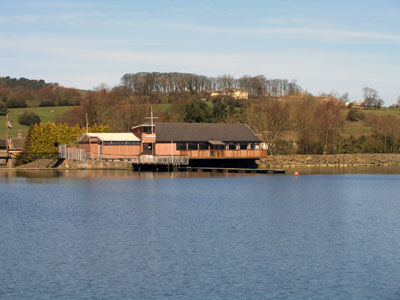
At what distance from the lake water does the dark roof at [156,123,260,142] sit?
28994mm

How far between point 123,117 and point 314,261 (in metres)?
87.7

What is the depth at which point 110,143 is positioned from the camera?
82.5m

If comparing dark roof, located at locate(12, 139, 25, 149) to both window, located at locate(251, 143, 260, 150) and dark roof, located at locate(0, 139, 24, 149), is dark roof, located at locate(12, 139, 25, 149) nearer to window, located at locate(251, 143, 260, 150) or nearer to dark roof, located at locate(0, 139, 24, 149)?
dark roof, located at locate(0, 139, 24, 149)

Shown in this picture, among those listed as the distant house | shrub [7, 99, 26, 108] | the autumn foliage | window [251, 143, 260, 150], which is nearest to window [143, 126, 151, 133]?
the autumn foliage

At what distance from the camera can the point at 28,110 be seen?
479ft

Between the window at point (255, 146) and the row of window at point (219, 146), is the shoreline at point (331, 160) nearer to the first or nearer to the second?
the window at point (255, 146)

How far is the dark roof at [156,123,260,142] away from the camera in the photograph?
8262 centimetres

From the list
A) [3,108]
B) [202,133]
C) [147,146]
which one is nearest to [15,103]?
[3,108]

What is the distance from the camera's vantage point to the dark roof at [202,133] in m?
82.6

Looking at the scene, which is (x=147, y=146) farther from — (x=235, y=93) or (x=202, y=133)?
(x=235, y=93)

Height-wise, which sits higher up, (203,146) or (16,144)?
(16,144)

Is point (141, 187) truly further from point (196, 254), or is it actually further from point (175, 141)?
point (196, 254)

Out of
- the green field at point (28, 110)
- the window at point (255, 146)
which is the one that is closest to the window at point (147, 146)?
the window at point (255, 146)

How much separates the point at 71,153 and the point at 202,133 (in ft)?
59.2
